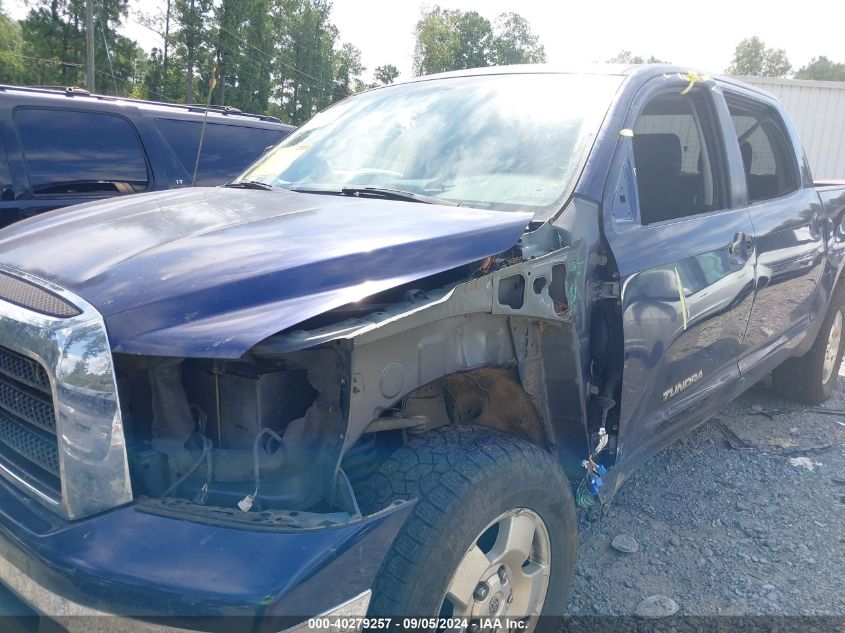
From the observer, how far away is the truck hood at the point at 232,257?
5.37 ft

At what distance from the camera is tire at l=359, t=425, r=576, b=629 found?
1.78 metres

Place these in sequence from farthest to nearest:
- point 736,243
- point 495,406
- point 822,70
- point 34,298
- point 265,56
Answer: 1. point 822,70
2. point 265,56
3. point 736,243
4. point 495,406
5. point 34,298

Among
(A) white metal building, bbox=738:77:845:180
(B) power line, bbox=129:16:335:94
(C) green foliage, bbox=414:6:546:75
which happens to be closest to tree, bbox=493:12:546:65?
(C) green foliage, bbox=414:6:546:75

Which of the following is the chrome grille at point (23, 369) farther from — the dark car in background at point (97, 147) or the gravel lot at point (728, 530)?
the dark car in background at point (97, 147)

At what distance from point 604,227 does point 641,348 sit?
1.55ft

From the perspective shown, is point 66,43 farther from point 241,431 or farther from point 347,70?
point 241,431

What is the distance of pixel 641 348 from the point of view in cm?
260

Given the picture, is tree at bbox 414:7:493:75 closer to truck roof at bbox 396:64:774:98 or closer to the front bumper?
truck roof at bbox 396:64:774:98

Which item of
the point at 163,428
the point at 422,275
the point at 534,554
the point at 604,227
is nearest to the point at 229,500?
the point at 163,428

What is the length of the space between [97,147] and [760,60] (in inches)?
3167

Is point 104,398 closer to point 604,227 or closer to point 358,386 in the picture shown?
point 358,386

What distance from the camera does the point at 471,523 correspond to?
189cm

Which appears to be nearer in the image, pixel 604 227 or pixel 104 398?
pixel 104 398

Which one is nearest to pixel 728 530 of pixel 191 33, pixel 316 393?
pixel 316 393
